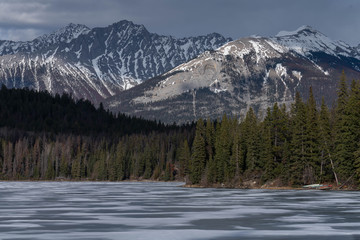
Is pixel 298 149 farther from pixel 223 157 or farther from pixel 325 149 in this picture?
pixel 223 157

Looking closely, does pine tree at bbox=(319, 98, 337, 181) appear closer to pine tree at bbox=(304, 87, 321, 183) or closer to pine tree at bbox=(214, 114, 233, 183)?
pine tree at bbox=(304, 87, 321, 183)

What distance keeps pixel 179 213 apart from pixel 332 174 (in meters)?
62.0

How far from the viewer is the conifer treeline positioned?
100500mm

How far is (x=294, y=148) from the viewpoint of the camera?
111125 mm

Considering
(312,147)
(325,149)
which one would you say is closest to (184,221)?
(325,149)

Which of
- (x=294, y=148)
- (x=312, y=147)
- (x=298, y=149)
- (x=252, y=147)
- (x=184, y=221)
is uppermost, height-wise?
(x=252, y=147)

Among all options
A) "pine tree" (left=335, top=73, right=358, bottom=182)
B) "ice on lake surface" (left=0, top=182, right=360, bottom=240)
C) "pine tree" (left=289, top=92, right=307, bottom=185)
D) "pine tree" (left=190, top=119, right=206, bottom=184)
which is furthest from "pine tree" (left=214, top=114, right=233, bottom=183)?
"ice on lake surface" (left=0, top=182, right=360, bottom=240)

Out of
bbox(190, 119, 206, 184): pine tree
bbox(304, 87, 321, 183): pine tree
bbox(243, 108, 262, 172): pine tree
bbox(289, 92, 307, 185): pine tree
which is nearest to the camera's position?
bbox(304, 87, 321, 183): pine tree

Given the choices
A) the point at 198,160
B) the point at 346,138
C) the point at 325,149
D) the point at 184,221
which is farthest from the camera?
the point at 198,160

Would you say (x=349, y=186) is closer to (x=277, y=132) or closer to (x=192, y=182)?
(x=277, y=132)

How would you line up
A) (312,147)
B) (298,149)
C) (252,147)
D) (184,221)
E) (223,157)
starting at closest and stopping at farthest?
(184,221) → (298,149) → (312,147) → (252,147) → (223,157)

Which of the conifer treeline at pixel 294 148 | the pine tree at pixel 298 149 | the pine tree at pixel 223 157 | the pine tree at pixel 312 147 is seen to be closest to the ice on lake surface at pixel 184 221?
the conifer treeline at pixel 294 148

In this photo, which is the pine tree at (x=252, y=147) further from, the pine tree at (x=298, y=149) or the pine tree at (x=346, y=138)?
the pine tree at (x=346, y=138)

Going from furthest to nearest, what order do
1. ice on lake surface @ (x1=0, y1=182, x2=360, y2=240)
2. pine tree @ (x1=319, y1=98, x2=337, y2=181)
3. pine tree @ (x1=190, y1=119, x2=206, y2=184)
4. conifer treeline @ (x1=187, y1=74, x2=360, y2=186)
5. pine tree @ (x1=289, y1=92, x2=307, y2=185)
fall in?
1. pine tree @ (x1=190, y1=119, x2=206, y2=184)
2. pine tree @ (x1=289, y1=92, x2=307, y2=185)
3. pine tree @ (x1=319, y1=98, x2=337, y2=181)
4. conifer treeline @ (x1=187, y1=74, x2=360, y2=186)
5. ice on lake surface @ (x1=0, y1=182, x2=360, y2=240)
